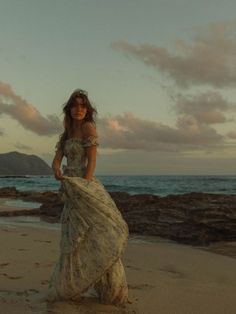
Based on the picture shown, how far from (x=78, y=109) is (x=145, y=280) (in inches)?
104

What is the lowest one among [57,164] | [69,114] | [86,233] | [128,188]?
[128,188]

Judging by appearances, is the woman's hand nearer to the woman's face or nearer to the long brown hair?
the long brown hair

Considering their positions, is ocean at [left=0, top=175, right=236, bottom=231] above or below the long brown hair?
below

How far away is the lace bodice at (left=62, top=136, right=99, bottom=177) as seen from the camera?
492 centimetres

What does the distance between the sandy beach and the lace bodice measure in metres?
1.37

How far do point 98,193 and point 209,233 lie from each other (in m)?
7.33

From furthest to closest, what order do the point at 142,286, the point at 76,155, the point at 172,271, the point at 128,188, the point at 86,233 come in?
the point at 128,188
the point at 172,271
the point at 142,286
the point at 76,155
the point at 86,233

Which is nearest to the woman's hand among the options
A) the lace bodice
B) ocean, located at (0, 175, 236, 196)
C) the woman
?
the woman

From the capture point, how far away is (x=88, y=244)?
469 centimetres

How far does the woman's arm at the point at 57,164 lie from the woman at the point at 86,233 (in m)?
0.01

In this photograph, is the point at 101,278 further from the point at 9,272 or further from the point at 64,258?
the point at 9,272

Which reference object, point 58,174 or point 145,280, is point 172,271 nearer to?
point 145,280

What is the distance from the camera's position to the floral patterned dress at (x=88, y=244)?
4668 millimetres

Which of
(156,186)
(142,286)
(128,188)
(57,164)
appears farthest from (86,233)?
(156,186)
